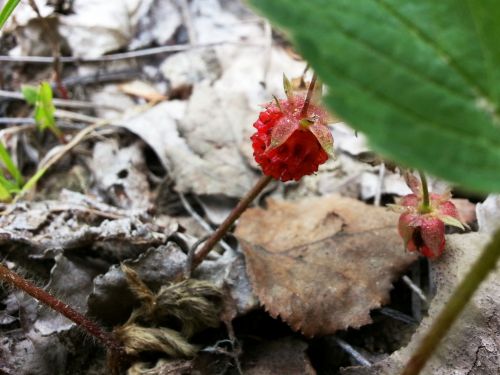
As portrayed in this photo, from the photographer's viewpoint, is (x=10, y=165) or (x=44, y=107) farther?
(x=44, y=107)

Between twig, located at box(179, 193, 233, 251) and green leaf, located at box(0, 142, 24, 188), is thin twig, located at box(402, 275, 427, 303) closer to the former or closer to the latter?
twig, located at box(179, 193, 233, 251)

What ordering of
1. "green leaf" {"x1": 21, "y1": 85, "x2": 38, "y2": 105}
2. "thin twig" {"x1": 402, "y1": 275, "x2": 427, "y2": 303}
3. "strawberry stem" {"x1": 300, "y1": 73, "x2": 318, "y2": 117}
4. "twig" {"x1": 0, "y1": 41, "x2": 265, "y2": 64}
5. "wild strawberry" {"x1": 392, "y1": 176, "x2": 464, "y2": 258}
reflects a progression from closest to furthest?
"strawberry stem" {"x1": 300, "y1": 73, "x2": 318, "y2": 117}, "wild strawberry" {"x1": 392, "y1": 176, "x2": 464, "y2": 258}, "thin twig" {"x1": 402, "y1": 275, "x2": 427, "y2": 303}, "green leaf" {"x1": 21, "y1": 85, "x2": 38, "y2": 105}, "twig" {"x1": 0, "y1": 41, "x2": 265, "y2": 64}

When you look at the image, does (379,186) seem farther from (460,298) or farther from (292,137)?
(460,298)

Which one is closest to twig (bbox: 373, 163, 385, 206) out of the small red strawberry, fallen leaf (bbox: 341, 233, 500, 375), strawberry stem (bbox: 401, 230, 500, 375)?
fallen leaf (bbox: 341, 233, 500, 375)

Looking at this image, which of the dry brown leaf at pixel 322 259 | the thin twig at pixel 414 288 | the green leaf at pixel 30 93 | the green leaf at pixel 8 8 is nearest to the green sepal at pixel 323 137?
the dry brown leaf at pixel 322 259

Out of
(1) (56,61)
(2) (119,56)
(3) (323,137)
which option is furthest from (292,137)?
(2) (119,56)

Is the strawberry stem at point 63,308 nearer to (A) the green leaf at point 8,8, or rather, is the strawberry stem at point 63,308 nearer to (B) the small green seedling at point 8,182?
(B) the small green seedling at point 8,182
